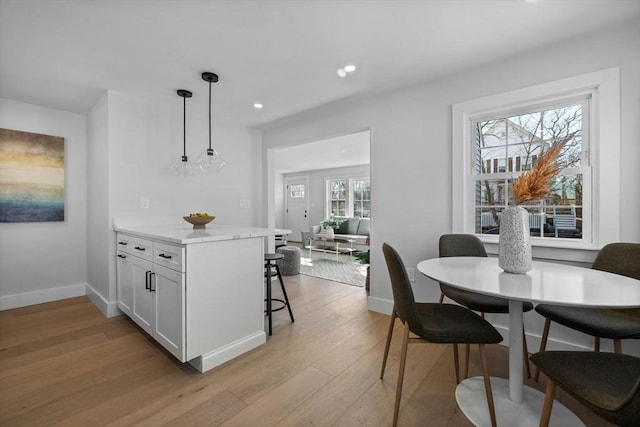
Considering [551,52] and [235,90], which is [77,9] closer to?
[235,90]

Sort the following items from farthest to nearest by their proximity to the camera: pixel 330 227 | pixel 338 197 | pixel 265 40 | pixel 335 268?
pixel 338 197
pixel 330 227
pixel 335 268
pixel 265 40

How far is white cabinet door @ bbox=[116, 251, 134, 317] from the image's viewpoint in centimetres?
245

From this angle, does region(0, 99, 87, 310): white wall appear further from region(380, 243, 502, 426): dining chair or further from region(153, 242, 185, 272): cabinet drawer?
region(380, 243, 502, 426): dining chair

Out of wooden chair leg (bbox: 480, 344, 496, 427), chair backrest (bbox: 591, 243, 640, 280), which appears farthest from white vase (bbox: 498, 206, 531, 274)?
chair backrest (bbox: 591, 243, 640, 280)

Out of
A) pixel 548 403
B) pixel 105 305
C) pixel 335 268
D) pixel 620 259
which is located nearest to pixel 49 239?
pixel 105 305

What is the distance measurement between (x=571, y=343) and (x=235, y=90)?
3.47 metres

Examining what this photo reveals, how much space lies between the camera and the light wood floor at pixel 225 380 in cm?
147

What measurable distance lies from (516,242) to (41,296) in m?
4.50

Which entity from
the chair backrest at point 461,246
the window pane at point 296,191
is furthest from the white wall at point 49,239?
the window pane at point 296,191

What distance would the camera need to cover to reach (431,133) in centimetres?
259

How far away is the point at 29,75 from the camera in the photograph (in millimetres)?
2395

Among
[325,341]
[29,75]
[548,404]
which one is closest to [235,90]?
[29,75]

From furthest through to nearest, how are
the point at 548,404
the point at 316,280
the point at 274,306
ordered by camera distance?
1. the point at 316,280
2. the point at 274,306
3. the point at 548,404

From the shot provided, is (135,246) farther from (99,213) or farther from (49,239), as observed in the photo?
(49,239)
